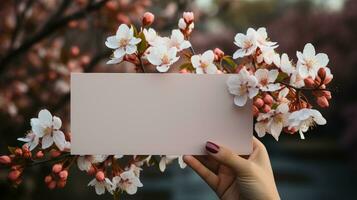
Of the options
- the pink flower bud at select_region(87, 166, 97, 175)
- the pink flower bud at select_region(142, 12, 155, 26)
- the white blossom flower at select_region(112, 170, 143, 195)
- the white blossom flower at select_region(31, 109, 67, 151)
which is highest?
the pink flower bud at select_region(142, 12, 155, 26)

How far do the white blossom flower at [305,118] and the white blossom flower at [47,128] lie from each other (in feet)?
1.98

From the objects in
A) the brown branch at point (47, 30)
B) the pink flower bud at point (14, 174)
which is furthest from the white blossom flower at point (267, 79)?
the brown branch at point (47, 30)

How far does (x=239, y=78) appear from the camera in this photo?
1.55 metres

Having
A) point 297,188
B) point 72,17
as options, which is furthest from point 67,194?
point 72,17

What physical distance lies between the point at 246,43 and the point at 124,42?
1.04ft

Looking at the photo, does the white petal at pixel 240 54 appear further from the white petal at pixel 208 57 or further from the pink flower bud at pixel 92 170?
the pink flower bud at pixel 92 170

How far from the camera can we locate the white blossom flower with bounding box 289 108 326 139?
1561 millimetres

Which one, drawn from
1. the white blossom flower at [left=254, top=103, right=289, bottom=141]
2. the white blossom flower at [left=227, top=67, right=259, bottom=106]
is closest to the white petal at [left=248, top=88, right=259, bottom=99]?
the white blossom flower at [left=227, top=67, right=259, bottom=106]

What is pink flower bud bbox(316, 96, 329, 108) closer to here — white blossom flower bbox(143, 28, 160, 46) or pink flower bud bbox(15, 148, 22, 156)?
white blossom flower bbox(143, 28, 160, 46)

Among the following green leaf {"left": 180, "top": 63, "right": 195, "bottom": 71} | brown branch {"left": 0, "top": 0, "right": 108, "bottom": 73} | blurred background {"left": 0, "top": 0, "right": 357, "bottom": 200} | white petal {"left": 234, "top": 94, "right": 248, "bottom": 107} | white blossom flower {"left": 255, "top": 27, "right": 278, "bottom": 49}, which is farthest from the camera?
blurred background {"left": 0, "top": 0, "right": 357, "bottom": 200}

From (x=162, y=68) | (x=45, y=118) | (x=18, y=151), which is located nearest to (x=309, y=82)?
(x=162, y=68)

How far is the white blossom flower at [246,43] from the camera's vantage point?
5.39ft

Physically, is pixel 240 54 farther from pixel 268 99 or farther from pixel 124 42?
pixel 124 42

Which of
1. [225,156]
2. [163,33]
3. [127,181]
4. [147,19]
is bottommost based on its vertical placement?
[127,181]
